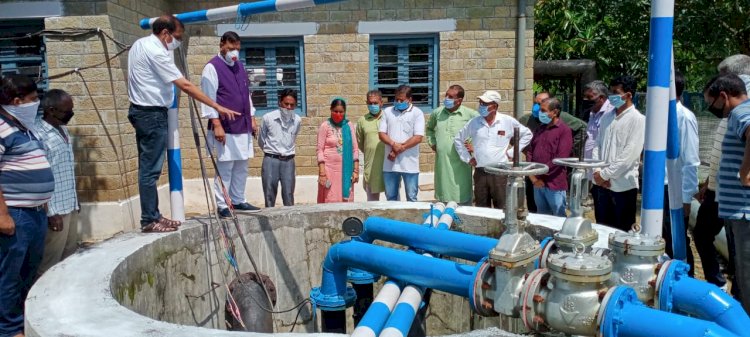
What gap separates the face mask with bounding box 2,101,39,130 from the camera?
3.83 m

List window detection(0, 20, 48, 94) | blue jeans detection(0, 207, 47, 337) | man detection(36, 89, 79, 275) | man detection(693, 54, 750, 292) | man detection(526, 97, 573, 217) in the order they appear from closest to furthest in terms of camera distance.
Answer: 1. blue jeans detection(0, 207, 47, 337)
2. man detection(36, 89, 79, 275)
3. man detection(693, 54, 750, 292)
4. man detection(526, 97, 573, 217)
5. window detection(0, 20, 48, 94)

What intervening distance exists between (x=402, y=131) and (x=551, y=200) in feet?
5.60

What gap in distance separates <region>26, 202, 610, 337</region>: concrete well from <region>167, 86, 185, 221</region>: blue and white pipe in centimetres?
19

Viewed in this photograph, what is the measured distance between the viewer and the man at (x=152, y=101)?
169 inches

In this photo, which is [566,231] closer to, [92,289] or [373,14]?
[92,289]

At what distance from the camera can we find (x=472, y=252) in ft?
11.1

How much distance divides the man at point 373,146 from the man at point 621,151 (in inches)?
92.8

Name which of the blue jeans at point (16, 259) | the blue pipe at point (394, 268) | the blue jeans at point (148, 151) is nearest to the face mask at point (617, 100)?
the blue pipe at point (394, 268)

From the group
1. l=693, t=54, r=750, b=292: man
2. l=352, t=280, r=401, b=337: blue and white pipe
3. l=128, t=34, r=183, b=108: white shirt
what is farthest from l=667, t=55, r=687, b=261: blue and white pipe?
l=128, t=34, r=183, b=108: white shirt

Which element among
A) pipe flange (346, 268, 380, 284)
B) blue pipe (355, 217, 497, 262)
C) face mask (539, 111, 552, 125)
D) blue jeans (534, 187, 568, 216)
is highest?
face mask (539, 111, 552, 125)

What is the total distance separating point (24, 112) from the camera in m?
3.88

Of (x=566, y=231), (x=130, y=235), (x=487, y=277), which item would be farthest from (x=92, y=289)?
(x=566, y=231)

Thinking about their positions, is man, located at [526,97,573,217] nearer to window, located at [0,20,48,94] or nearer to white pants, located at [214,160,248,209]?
white pants, located at [214,160,248,209]

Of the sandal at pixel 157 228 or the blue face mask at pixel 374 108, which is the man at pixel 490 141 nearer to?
the blue face mask at pixel 374 108
